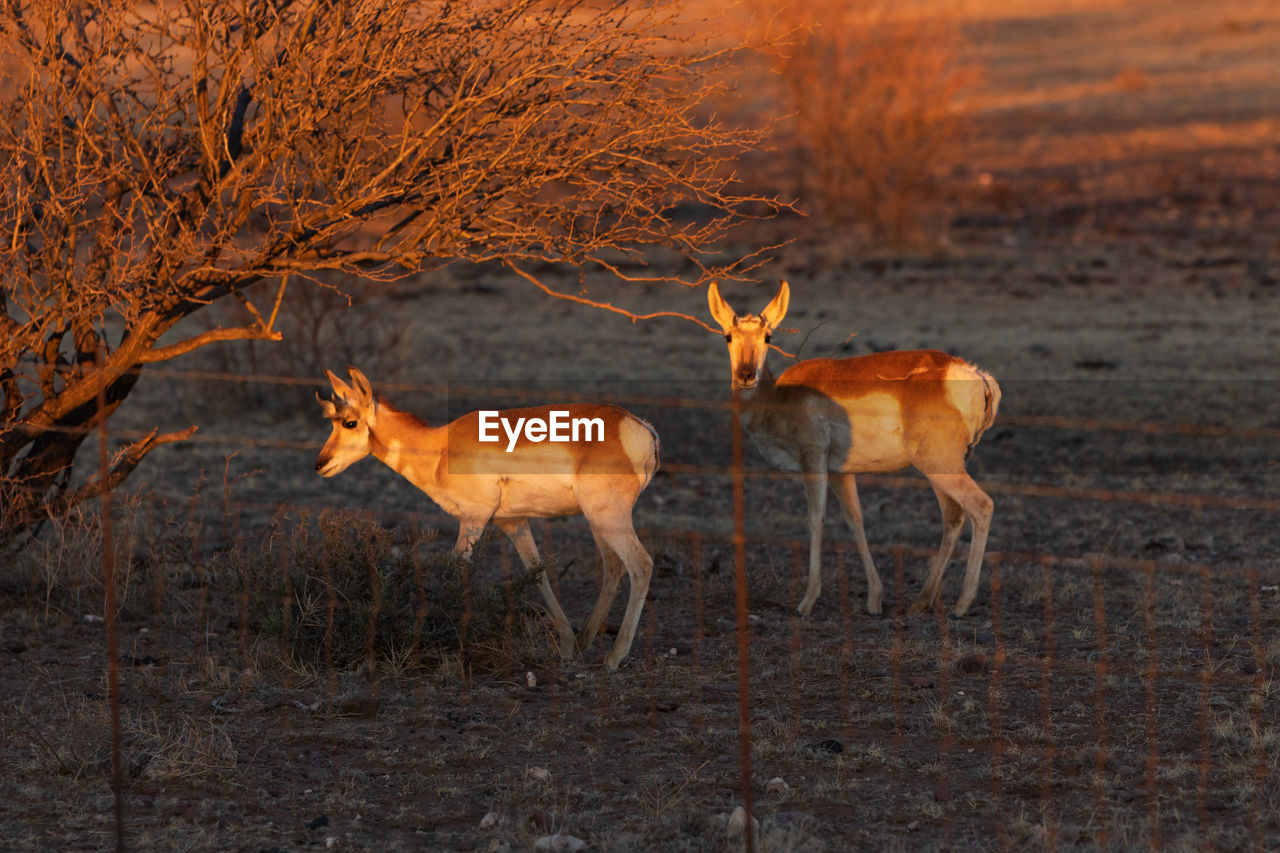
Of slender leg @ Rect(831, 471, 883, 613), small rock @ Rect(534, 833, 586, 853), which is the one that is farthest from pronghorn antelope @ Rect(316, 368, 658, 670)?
small rock @ Rect(534, 833, 586, 853)

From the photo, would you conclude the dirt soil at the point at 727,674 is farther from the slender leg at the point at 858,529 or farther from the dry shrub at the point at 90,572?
the slender leg at the point at 858,529

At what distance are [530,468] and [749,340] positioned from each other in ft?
5.94

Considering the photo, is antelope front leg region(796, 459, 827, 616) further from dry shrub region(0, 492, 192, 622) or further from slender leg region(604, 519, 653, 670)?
dry shrub region(0, 492, 192, 622)

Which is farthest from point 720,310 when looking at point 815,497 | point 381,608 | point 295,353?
point 295,353

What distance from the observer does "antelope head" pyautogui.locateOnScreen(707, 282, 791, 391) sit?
29.3 ft

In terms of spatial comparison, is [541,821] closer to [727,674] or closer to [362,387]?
[727,674]

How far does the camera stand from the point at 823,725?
278 inches

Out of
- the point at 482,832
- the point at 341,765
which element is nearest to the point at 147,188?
the point at 341,765

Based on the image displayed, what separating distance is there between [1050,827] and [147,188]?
6.54 m

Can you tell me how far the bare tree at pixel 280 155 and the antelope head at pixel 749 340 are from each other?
64 cm

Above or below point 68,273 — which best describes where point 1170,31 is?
above

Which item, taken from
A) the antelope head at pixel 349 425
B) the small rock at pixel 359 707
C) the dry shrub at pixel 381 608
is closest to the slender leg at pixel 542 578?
the dry shrub at pixel 381 608

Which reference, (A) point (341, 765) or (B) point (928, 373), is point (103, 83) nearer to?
(A) point (341, 765)

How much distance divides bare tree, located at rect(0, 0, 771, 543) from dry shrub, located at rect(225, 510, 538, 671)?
4.23 ft
